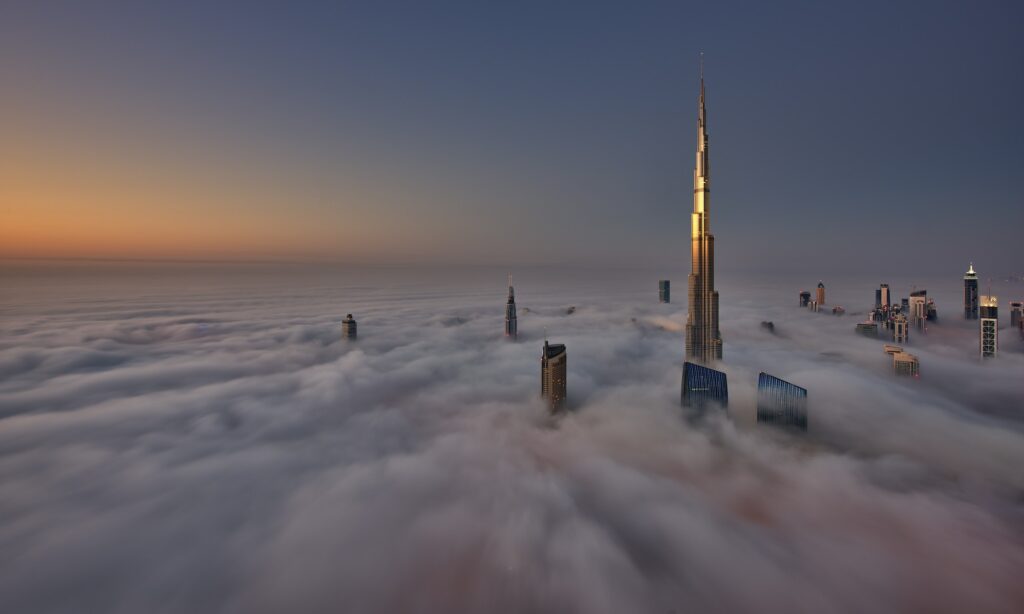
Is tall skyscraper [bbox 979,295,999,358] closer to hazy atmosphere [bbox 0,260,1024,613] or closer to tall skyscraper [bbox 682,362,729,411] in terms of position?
hazy atmosphere [bbox 0,260,1024,613]

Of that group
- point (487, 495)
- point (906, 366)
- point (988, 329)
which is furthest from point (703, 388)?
point (988, 329)

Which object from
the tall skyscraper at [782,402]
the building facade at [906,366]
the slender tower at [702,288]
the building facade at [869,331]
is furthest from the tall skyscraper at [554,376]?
the building facade at [869,331]

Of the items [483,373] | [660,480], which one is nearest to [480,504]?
[660,480]

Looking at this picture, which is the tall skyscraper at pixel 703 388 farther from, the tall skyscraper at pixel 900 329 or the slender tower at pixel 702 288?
the tall skyscraper at pixel 900 329

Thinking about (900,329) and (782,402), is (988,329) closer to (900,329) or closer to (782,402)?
(900,329)

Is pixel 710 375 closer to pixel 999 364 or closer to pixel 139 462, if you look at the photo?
pixel 999 364
